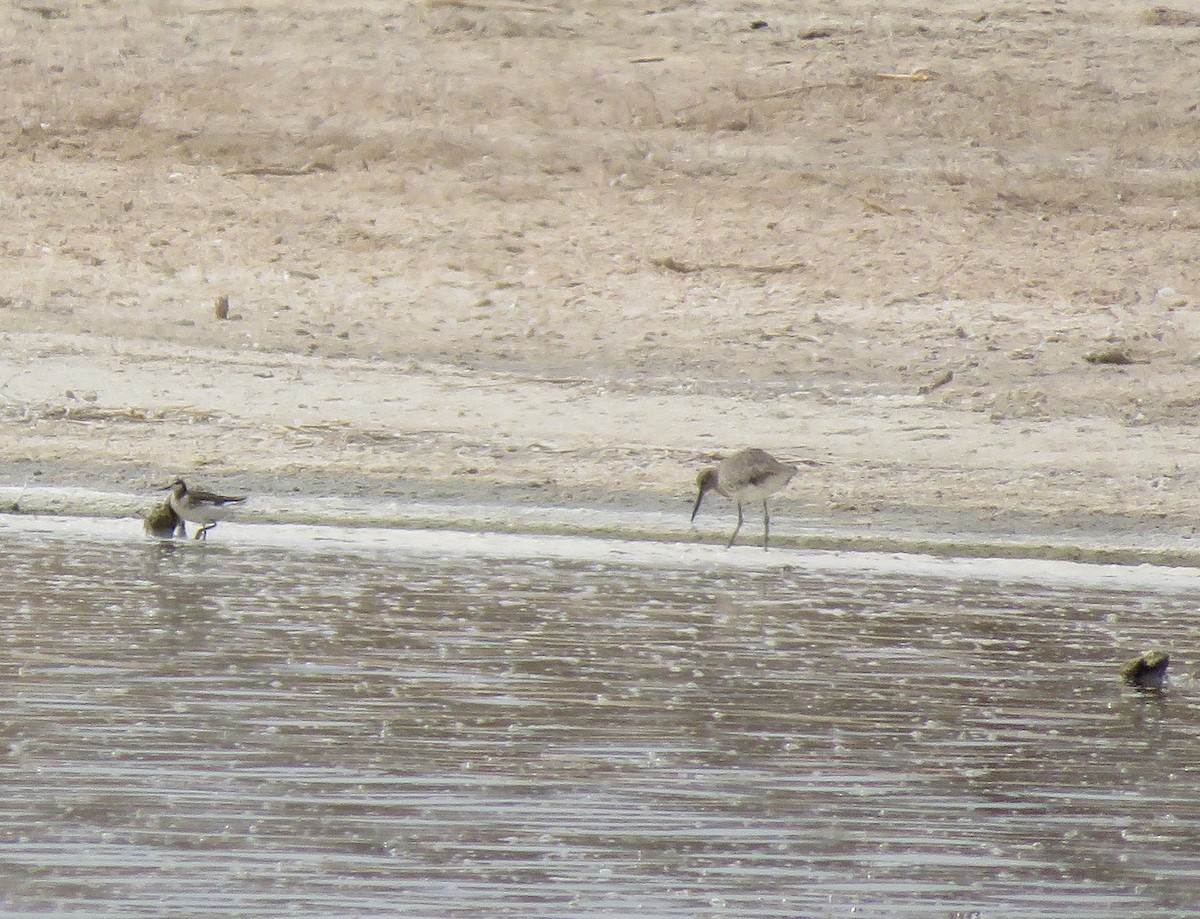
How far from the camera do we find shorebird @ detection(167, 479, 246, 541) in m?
11.2

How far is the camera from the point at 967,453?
13.3 meters

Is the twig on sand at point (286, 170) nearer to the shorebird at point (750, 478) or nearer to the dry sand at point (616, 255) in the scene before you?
the dry sand at point (616, 255)

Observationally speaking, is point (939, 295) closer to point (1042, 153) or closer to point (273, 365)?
point (1042, 153)

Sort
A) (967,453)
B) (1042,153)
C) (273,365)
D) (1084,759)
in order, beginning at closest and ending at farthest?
(1084,759)
(967,453)
(273,365)
(1042,153)

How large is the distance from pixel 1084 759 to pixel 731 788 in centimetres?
119

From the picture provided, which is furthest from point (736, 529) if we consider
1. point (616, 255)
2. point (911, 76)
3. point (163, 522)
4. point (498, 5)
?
point (498, 5)

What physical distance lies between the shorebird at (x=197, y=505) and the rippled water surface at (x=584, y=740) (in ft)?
1.81

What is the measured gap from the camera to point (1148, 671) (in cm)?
784

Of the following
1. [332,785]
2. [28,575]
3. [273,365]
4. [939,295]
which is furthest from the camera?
[939,295]

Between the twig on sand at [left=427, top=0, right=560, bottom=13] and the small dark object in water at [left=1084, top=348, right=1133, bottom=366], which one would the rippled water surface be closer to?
the small dark object in water at [left=1084, top=348, right=1133, bottom=366]

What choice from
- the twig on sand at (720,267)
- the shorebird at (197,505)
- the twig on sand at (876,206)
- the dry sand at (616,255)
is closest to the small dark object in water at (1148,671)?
the dry sand at (616,255)

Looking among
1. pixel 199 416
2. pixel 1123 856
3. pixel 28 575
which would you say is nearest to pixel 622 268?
pixel 199 416

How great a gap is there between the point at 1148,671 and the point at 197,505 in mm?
5141

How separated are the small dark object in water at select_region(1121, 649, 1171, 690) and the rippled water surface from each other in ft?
0.34
